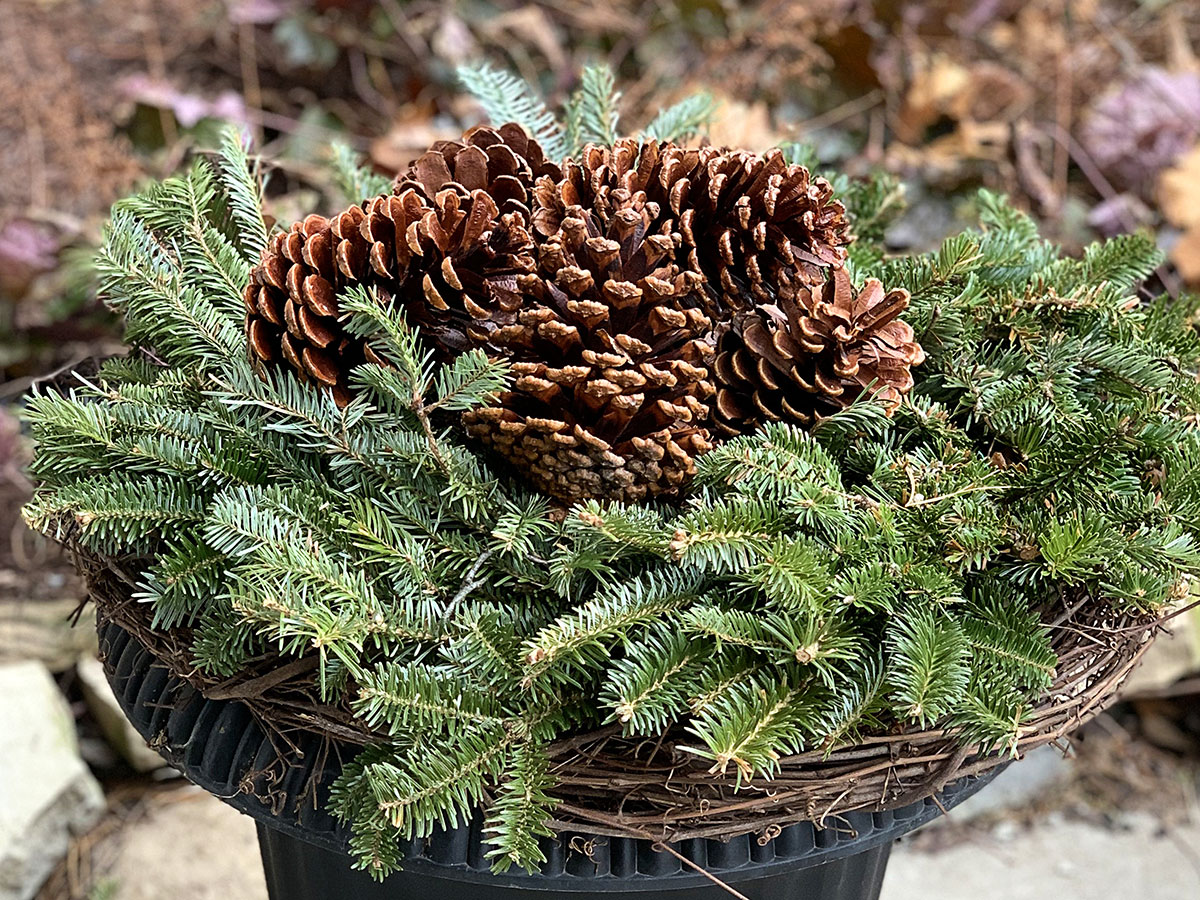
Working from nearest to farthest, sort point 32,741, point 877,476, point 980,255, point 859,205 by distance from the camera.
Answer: point 877,476
point 980,255
point 859,205
point 32,741

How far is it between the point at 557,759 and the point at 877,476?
252mm

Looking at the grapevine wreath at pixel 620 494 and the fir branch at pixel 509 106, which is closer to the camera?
the grapevine wreath at pixel 620 494

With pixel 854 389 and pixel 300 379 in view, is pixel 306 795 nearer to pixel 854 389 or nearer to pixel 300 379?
pixel 300 379

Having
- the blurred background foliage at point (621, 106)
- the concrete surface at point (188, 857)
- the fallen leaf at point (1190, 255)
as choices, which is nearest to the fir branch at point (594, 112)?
the blurred background foliage at point (621, 106)

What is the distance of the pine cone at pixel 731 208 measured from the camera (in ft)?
2.48

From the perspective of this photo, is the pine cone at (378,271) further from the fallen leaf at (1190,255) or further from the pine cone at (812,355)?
the fallen leaf at (1190,255)

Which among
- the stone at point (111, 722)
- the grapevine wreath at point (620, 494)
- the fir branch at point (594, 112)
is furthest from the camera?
the stone at point (111, 722)

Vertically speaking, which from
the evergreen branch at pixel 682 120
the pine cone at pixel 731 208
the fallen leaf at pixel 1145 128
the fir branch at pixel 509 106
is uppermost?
the fallen leaf at pixel 1145 128

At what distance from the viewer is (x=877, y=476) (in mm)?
719

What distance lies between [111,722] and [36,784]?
0.54ft

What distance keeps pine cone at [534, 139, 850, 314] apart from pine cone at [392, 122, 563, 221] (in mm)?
36

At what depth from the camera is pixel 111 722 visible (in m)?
1.57

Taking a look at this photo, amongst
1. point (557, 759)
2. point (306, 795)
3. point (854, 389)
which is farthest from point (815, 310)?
point (306, 795)

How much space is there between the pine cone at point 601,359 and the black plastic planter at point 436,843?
21cm
